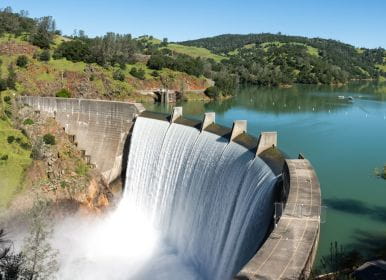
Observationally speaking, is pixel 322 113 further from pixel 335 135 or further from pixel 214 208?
pixel 214 208

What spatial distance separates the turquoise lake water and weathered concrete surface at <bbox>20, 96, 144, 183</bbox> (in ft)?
44.7

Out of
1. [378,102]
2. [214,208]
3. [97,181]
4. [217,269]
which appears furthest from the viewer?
[378,102]

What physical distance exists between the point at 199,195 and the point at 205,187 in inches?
27.4

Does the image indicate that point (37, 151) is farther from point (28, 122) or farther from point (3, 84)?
point (3, 84)

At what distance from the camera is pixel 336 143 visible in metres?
41.9

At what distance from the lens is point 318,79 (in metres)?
125

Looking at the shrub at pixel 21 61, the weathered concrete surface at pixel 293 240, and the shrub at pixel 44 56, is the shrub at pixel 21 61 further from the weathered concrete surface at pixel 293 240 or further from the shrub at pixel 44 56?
the weathered concrete surface at pixel 293 240

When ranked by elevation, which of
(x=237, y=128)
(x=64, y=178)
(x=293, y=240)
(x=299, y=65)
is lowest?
(x=64, y=178)

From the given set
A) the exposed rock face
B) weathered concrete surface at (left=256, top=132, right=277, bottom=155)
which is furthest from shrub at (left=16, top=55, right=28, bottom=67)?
weathered concrete surface at (left=256, top=132, right=277, bottom=155)

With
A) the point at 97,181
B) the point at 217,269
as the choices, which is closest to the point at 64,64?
the point at 97,181

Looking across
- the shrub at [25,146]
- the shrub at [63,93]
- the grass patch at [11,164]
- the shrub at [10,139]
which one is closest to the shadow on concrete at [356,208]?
the grass patch at [11,164]

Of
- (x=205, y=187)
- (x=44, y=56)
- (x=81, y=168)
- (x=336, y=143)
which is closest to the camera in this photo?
(x=205, y=187)

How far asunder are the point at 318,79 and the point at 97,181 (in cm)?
10072

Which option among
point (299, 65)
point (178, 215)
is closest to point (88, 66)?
point (178, 215)
